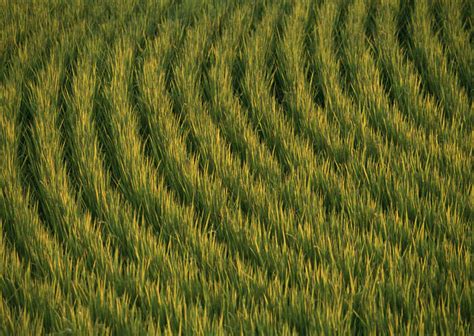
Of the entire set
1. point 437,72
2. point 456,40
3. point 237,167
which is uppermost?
point 456,40

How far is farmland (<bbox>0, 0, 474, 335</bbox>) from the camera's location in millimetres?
2184

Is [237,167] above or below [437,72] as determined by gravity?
below

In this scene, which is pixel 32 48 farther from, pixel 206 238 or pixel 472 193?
pixel 472 193

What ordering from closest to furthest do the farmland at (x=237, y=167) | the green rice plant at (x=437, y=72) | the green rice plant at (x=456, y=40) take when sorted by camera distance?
the farmland at (x=237, y=167) → the green rice plant at (x=437, y=72) → the green rice plant at (x=456, y=40)

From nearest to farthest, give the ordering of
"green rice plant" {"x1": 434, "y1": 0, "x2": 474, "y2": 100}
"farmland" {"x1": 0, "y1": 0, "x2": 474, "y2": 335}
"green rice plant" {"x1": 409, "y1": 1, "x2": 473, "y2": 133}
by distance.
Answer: "farmland" {"x1": 0, "y1": 0, "x2": 474, "y2": 335} < "green rice plant" {"x1": 409, "y1": 1, "x2": 473, "y2": 133} < "green rice plant" {"x1": 434, "y1": 0, "x2": 474, "y2": 100}

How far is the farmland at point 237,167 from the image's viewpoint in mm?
2184

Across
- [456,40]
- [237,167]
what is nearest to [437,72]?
[456,40]

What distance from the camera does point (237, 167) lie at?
293 centimetres

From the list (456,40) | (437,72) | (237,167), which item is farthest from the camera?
(456,40)

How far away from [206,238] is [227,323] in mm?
406

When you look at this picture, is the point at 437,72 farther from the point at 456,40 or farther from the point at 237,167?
the point at 237,167

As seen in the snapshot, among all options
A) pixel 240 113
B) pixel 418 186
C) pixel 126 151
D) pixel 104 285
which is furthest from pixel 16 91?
pixel 418 186

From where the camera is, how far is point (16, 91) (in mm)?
3562

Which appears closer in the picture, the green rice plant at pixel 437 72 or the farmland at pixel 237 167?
the farmland at pixel 237 167
